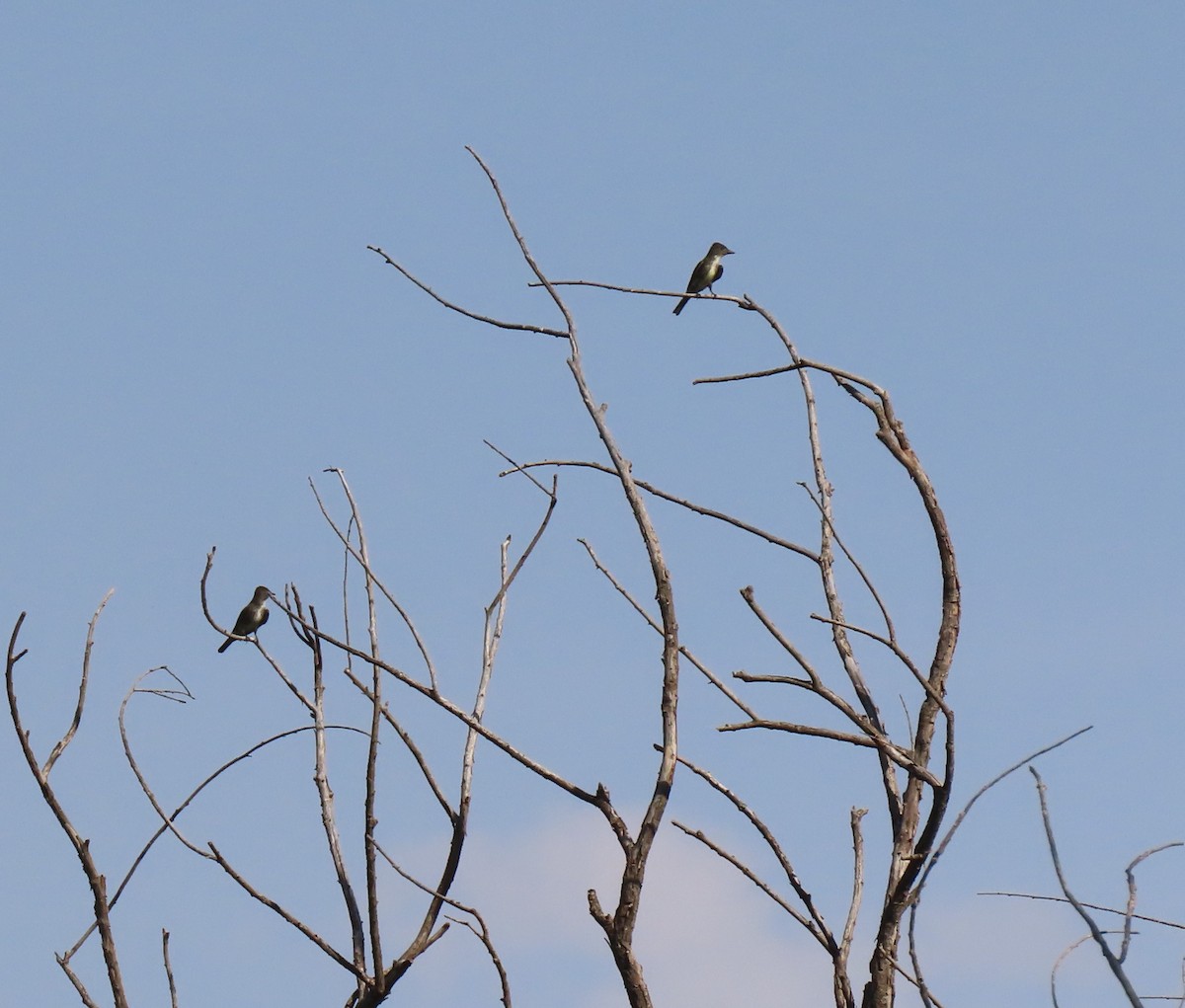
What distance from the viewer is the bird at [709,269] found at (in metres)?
18.5

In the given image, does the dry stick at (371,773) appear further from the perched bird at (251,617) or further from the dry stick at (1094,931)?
the perched bird at (251,617)

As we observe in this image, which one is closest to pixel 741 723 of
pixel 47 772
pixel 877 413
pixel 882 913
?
pixel 882 913

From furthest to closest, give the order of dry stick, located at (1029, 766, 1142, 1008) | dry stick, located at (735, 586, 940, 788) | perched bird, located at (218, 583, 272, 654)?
perched bird, located at (218, 583, 272, 654) < dry stick, located at (735, 586, 940, 788) < dry stick, located at (1029, 766, 1142, 1008)

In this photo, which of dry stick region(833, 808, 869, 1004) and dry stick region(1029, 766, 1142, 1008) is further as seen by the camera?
dry stick region(833, 808, 869, 1004)

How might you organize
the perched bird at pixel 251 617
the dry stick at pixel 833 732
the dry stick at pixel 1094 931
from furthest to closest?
the perched bird at pixel 251 617 → the dry stick at pixel 833 732 → the dry stick at pixel 1094 931

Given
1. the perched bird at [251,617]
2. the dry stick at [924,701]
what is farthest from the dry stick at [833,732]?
the perched bird at [251,617]

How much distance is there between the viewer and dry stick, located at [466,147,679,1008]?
3.44 meters

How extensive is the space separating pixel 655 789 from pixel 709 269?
15.4 meters

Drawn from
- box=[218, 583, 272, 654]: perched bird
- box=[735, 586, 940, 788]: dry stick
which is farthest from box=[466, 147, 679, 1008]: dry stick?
box=[218, 583, 272, 654]: perched bird

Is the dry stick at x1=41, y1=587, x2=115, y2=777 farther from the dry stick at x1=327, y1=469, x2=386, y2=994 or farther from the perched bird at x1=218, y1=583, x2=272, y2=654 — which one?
the perched bird at x1=218, y1=583, x2=272, y2=654

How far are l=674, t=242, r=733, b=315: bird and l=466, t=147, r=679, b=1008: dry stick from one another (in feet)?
48.1

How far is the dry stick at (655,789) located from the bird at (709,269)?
48.1 ft

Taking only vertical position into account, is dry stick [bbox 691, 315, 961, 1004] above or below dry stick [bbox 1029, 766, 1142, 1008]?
above

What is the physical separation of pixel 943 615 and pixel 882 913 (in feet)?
2.76
